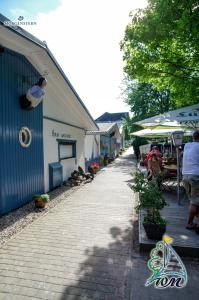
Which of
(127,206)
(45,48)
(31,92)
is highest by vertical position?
(45,48)

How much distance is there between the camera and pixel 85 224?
18.5 ft

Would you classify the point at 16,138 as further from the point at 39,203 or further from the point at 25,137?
the point at 39,203

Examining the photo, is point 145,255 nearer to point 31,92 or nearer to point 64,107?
point 31,92

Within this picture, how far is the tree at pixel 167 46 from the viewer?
231 inches

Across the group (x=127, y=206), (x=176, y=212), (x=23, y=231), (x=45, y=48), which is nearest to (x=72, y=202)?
(x=127, y=206)

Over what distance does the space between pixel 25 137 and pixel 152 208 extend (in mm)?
4508

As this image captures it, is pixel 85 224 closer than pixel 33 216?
Yes

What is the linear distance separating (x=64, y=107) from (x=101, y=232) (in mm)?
6989

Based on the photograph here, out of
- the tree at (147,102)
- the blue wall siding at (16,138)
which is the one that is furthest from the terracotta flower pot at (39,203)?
the tree at (147,102)

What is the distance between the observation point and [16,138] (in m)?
6.66

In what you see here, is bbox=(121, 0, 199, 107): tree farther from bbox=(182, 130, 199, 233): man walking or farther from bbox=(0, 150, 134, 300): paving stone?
bbox=(0, 150, 134, 300): paving stone

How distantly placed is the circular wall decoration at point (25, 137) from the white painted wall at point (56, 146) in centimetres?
134

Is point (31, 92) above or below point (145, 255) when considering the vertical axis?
above

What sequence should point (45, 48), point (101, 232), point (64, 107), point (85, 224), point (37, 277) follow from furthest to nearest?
point (64, 107) < point (45, 48) < point (85, 224) < point (101, 232) < point (37, 277)
